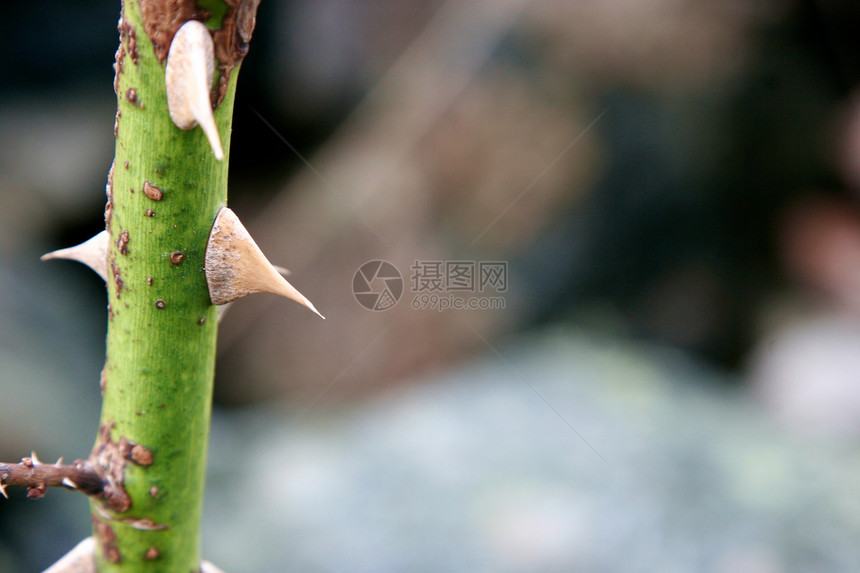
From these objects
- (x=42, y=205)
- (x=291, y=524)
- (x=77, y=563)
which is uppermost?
(x=42, y=205)

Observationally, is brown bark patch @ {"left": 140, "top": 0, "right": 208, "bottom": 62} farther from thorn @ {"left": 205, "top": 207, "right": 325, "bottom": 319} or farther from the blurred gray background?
the blurred gray background

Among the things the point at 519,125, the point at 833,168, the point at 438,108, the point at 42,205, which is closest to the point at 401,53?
the point at 438,108

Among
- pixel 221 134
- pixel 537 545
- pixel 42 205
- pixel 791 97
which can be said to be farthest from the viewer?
pixel 791 97

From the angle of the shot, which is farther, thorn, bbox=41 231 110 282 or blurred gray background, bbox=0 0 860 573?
blurred gray background, bbox=0 0 860 573

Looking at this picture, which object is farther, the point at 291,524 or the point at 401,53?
the point at 401,53

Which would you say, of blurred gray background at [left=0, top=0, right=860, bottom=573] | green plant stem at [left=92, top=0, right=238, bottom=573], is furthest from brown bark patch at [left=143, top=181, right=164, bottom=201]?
blurred gray background at [left=0, top=0, right=860, bottom=573]

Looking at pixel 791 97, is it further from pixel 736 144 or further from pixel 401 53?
pixel 401 53

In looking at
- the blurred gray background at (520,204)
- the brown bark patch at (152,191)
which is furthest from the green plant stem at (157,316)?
the blurred gray background at (520,204)

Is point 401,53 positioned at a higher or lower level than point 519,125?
higher

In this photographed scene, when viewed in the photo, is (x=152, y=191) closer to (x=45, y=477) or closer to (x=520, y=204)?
(x=45, y=477)
